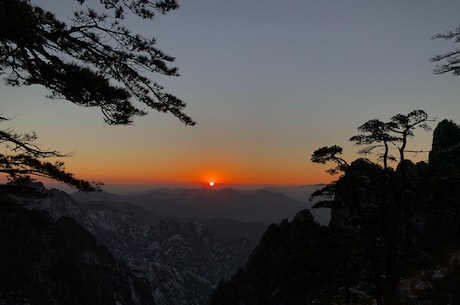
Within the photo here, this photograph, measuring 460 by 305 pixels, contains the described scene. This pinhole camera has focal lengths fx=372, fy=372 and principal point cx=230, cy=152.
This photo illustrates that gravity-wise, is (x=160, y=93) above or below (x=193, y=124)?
above

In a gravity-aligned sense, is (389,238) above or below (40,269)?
above

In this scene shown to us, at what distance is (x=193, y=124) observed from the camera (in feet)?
39.0

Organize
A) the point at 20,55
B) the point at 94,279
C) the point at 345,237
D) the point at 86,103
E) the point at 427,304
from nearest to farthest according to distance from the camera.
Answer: the point at 20,55, the point at 86,103, the point at 427,304, the point at 345,237, the point at 94,279

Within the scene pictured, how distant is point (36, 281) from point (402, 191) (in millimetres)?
151807

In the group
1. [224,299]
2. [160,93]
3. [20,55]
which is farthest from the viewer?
[224,299]

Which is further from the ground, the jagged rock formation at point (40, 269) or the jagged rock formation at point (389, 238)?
the jagged rock formation at point (389, 238)

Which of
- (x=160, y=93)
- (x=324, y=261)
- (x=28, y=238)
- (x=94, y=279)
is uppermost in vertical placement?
(x=160, y=93)

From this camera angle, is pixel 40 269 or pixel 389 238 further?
pixel 40 269

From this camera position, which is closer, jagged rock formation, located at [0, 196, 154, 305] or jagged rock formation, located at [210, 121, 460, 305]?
jagged rock formation, located at [210, 121, 460, 305]

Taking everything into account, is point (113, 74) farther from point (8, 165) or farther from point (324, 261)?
point (324, 261)

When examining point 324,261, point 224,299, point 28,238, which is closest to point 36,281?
point 28,238

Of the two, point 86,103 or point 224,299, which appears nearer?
point 86,103

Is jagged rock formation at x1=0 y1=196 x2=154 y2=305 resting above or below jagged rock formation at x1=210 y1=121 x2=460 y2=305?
below

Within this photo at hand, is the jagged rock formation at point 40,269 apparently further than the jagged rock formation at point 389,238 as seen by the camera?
Yes
